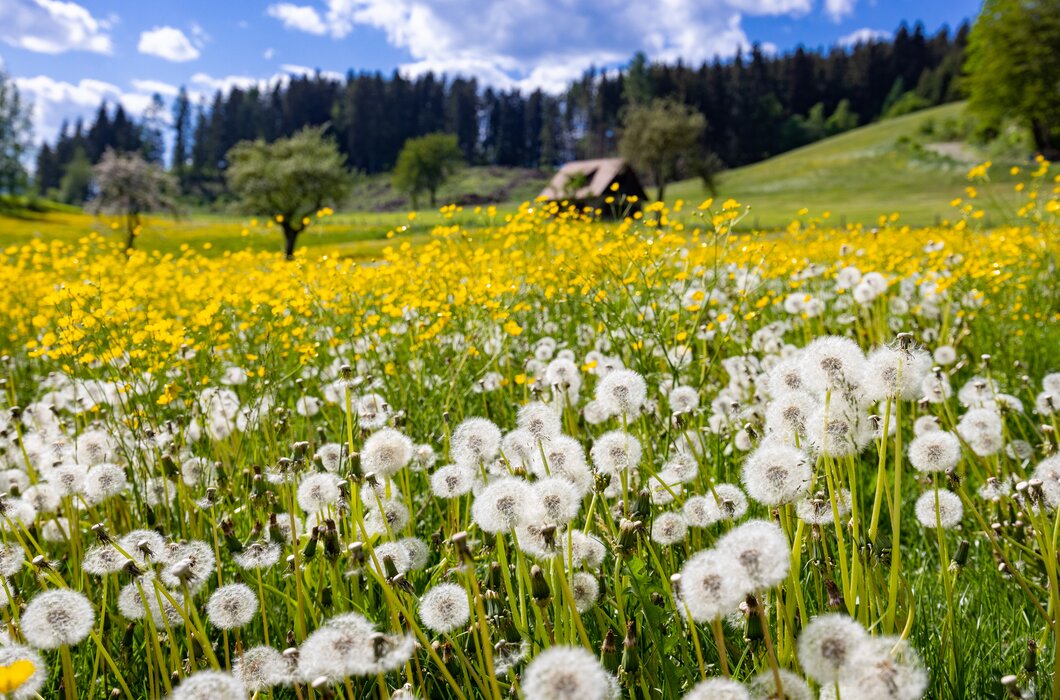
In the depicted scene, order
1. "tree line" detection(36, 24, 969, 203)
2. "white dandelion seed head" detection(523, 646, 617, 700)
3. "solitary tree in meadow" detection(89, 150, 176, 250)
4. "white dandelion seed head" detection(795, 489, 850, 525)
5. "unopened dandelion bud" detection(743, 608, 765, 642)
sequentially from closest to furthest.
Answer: "white dandelion seed head" detection(523, 646, 617, 700) < "unopened dandelion bud" detection(743, 608, 765, 642) < "white dandelion seed head" detection(795, 489, 850, 525) < "solitary tree in meadow" detection(89, 150, 176, 250) < "tree line" detection(36, 24, 969, 203)

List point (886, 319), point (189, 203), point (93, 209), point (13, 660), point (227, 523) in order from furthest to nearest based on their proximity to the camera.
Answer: point (189, 203) < point (93, 209) < point (886, 319) < point (227, 523) < point (13, 660)

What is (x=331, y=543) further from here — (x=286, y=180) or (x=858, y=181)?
(x=858, y=181)

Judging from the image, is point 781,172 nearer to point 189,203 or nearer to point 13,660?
point 13,660

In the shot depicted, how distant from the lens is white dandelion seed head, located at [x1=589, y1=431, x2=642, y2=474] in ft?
5.91

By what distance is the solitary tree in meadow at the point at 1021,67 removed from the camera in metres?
43.7

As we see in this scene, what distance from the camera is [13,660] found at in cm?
140

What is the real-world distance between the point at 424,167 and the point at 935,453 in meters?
81.2

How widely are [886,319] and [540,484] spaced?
14.0 ft

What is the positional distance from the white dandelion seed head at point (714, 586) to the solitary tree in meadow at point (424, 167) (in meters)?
79.3

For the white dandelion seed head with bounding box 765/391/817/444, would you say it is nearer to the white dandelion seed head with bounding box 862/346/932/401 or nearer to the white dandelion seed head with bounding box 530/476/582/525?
the white dandelion seed head with bounding box 862/346/932/401

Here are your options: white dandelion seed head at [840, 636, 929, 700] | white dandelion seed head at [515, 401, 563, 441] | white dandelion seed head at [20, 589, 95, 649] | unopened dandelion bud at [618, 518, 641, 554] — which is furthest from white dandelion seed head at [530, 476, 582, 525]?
white dandelion seed head at [20, 589, 95, 649]

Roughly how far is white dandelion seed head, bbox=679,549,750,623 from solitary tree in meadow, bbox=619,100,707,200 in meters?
50.7

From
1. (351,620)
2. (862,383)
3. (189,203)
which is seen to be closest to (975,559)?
(862,383)

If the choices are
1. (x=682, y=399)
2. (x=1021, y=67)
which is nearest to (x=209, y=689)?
(x=682, y=399)
